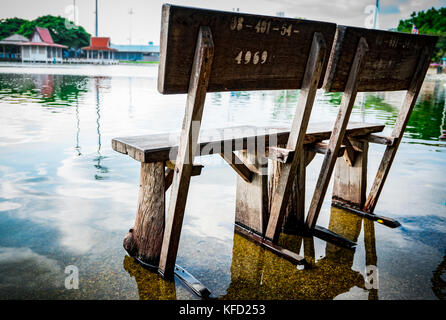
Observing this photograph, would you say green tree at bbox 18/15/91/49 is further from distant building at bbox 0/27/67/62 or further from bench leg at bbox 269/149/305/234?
bench leg at bbox 269/149/305/234

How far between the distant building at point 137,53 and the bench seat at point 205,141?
100 m

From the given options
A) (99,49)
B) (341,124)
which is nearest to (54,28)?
(99,49)

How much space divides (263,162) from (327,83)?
3.08ft

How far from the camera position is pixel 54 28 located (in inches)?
3167

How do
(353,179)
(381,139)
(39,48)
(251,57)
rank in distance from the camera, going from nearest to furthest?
(251,57)
(381,139)
(353,179)
(39,48)

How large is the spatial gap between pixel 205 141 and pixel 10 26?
301 feet

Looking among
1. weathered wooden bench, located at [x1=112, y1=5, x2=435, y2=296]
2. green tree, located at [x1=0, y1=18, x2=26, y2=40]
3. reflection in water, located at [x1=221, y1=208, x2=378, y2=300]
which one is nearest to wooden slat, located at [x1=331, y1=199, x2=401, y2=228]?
Result: weathered wooden bench, located at [x1=112, y1=5, x2=435, y2=296]

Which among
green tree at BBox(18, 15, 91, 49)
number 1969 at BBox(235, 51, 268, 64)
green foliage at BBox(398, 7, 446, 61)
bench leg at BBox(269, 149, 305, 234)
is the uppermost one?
green foliage at BBox(398, 7, 446, 61)

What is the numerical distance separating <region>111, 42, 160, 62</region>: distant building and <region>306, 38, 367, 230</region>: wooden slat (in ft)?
329

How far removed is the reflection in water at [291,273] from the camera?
10.1 ft

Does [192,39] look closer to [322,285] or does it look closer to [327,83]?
[327,83]

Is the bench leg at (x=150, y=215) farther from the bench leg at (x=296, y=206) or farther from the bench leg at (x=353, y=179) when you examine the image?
the bench leg at (x=353, y=179)

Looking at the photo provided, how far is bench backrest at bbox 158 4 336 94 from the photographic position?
2348 millimetres

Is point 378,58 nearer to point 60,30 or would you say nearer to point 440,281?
point 440,281
